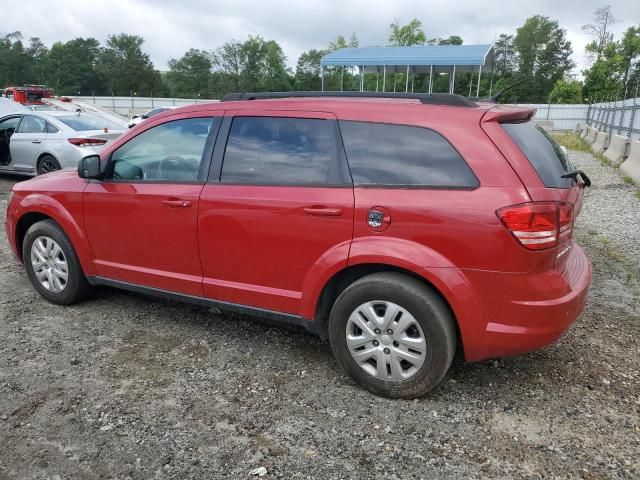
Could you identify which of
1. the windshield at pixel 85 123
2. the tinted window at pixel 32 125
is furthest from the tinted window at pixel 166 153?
the tinted window at pixel 32 125

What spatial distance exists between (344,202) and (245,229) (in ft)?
2.41

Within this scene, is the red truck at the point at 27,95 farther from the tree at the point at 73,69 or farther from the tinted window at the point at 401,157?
the tree at the point at 73,69

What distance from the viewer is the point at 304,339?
3885 mm

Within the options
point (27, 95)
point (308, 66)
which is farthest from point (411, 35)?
point (27, 95)

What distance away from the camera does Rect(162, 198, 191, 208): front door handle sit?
3504 millimetres

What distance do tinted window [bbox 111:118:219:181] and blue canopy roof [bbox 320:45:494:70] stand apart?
78.3 feet

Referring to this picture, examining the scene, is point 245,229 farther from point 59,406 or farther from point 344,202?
point 59,406

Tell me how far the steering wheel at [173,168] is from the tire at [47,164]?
22.8 feet

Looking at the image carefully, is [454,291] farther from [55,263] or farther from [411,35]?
[411,35]

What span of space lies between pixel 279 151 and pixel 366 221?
810 millimetres

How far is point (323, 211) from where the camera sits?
119 inches

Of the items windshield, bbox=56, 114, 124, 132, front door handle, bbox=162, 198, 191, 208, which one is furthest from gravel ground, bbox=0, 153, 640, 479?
windshield, bbox=56, 114, 124, 132

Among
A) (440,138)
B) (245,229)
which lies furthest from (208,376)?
(440,138)

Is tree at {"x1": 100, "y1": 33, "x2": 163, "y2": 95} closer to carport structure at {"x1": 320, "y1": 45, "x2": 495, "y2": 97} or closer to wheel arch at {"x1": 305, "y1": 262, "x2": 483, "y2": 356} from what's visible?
carport structure at {"x1": 320, "y1": 45, "x2": 495, "y2": 97}
